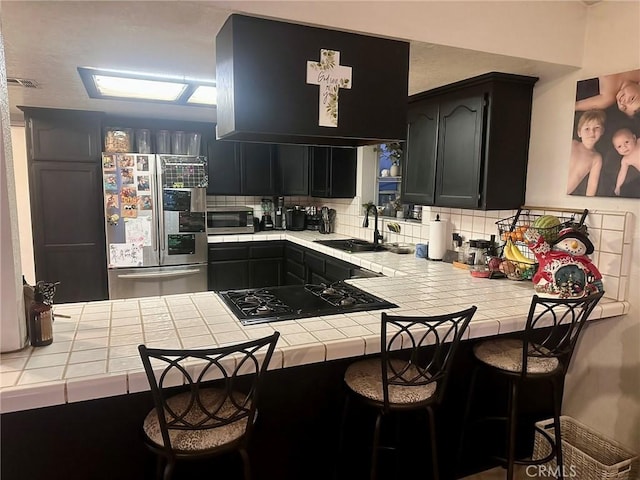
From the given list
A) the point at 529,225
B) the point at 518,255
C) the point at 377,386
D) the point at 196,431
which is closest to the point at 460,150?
the point at 529,225

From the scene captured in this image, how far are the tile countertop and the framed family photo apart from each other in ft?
2.02

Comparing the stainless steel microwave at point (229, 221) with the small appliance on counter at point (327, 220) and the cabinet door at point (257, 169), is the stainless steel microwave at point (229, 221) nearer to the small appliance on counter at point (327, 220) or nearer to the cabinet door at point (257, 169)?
the cabinet door at point (257, 169)

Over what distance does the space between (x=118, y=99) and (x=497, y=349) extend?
3.21 m

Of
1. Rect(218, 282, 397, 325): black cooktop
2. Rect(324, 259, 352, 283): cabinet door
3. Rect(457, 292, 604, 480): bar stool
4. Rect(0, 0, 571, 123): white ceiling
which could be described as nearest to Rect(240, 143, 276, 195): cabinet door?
Rect(324, 259, 352, 283): cabinet door

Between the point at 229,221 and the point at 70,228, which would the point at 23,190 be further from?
the point at 229,221

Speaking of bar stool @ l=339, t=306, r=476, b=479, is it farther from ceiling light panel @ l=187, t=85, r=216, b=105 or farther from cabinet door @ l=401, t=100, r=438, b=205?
ceiling light panel @ l=187, t=85, r=216, b=105

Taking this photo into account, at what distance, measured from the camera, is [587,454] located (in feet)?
7.29

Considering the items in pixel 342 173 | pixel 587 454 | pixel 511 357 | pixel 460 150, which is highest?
pixel 460 150

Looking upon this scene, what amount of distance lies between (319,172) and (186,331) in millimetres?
3266

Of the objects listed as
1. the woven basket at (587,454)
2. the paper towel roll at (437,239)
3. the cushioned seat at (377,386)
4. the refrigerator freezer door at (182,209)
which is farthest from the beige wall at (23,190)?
the woven basket at (587,454)

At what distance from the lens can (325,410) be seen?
1862 mm

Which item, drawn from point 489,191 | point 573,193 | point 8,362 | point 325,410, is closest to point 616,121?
point 573,193

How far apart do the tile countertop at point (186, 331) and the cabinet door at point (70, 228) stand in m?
2.47

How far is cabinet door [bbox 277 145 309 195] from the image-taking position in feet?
15.9
